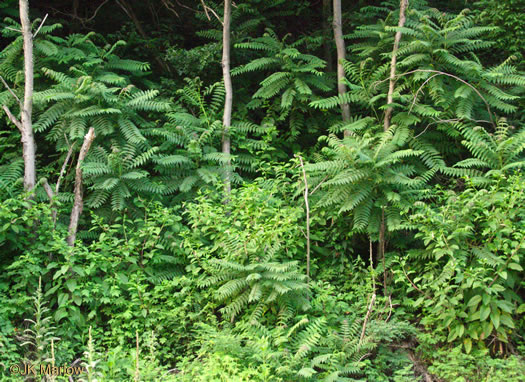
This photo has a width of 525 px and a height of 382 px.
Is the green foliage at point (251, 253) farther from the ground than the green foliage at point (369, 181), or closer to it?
closer to it

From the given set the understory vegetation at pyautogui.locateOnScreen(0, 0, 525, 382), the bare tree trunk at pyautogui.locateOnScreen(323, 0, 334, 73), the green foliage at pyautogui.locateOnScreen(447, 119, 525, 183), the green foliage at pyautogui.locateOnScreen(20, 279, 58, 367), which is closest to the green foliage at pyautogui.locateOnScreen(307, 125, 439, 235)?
the understory vegetation at pyautogui.locateOnScreen(0, 0, 525, 382)

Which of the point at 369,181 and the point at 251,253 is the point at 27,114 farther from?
the point at 369,181

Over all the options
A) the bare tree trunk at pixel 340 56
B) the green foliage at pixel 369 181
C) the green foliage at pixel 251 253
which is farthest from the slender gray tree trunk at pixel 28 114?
the bare tree trunk at pixel 340 56

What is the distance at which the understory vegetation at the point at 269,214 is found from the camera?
534cm

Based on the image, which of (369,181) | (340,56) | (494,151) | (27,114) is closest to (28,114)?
(27,114)

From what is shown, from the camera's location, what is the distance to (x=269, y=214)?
6535 mm

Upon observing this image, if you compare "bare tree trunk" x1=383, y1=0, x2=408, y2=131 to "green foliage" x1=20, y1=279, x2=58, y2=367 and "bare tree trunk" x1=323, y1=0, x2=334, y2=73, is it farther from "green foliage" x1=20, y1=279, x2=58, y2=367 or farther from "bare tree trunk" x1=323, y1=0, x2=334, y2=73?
"green foliage" x1=20, y1=279, x2=58, y2=367

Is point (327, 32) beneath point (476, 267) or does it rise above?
above

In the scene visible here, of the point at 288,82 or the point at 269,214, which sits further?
the point at 288,82

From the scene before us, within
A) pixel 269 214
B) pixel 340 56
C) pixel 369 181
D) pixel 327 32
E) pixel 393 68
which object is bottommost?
pixel 269 214

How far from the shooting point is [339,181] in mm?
6234

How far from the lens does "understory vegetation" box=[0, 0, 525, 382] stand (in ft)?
17.5

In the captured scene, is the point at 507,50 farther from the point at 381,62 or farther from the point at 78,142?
the point at 78,142

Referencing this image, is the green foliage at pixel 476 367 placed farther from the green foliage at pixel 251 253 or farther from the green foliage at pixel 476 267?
the green foliage at pixel 251 253
